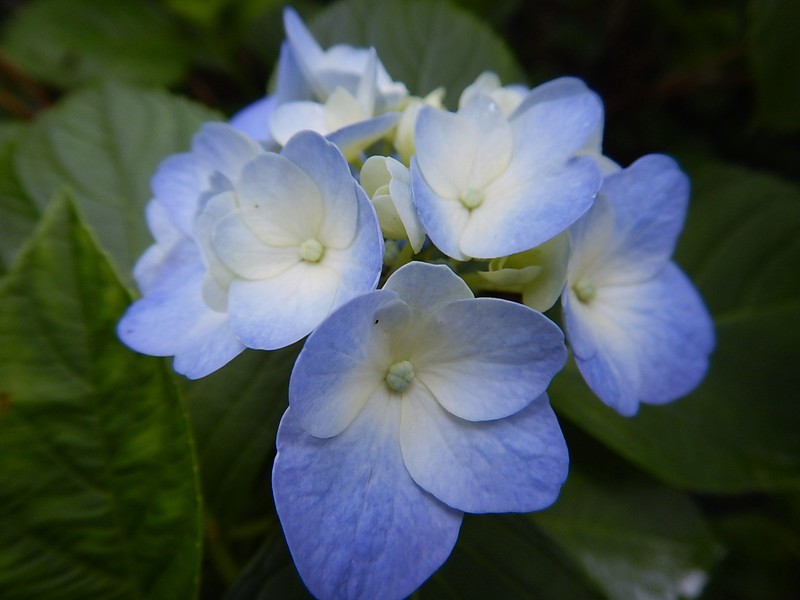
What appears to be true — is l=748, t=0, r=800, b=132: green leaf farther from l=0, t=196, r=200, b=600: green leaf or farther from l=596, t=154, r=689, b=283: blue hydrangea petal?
l=0, t=196, r=200, b=600: green leaf

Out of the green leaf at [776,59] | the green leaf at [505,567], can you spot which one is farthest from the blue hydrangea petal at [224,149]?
the green leaf at [776,59]

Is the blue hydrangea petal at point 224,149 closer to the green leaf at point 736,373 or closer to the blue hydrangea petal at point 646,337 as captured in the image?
the blue hydrangea petal at point 646,337

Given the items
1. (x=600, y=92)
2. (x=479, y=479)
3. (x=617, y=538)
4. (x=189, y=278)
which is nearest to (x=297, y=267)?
(x=189, y=278)

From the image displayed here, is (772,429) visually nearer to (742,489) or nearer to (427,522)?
(742,489)

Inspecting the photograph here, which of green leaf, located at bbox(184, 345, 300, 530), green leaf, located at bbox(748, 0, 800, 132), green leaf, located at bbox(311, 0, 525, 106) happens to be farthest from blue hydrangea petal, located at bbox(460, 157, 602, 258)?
green leaf, located at bbox(748, 0, 800, 132)

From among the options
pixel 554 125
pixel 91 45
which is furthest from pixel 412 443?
pixel 91 45
